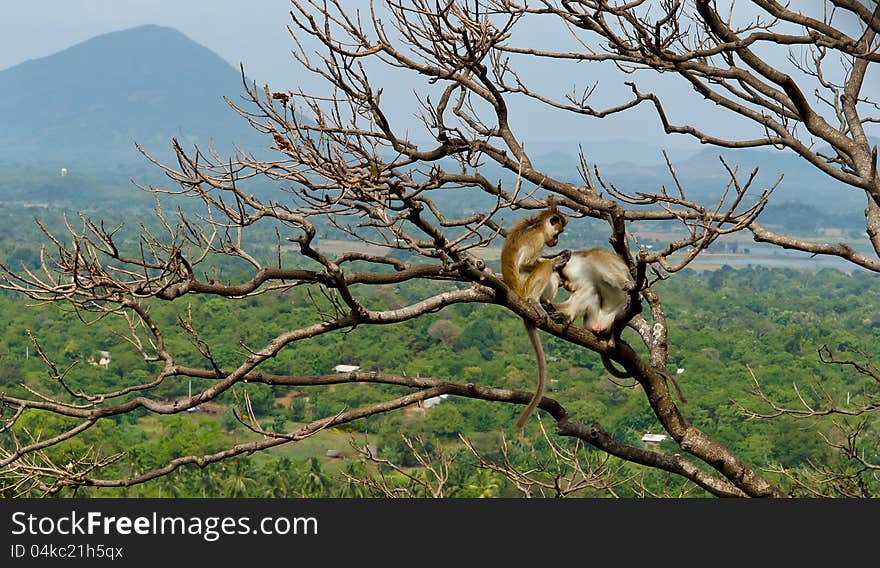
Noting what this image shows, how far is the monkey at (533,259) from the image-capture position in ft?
20.7

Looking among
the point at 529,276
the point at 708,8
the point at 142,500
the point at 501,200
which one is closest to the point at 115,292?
the point at 142,500

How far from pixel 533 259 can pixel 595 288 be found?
0.46 m

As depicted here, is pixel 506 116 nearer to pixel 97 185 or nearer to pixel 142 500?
→ pixel 142 500

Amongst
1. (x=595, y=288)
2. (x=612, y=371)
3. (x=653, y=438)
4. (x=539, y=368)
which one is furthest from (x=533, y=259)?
(x=653, y=438)

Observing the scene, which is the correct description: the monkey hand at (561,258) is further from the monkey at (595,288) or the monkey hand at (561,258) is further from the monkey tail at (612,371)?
the monkey tail at (612,371)

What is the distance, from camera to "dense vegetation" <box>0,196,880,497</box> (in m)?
33.1

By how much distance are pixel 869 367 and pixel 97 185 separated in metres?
184

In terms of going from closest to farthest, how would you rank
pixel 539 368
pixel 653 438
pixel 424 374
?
1. pixel 539 368
2. pixel 653 438
3. pixel 424 374

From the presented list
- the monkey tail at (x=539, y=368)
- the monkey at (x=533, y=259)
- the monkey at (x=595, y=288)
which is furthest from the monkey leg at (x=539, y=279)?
the monkey tail at (x=539, y=368)

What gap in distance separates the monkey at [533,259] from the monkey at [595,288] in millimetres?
84

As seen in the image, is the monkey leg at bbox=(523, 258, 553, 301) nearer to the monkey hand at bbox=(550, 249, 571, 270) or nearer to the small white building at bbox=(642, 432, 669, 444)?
the monkey hand at bbox=(550, 249, 571, 270)

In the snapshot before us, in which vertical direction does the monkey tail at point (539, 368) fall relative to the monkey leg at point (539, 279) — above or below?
below

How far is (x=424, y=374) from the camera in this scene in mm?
49188

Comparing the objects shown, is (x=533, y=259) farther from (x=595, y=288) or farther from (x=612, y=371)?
(x=612, y=371)
